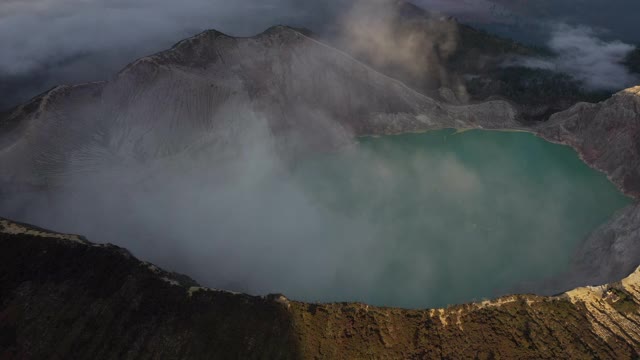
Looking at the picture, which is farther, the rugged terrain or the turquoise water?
the turquoise water

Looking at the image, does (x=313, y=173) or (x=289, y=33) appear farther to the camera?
(x=289, y=33)

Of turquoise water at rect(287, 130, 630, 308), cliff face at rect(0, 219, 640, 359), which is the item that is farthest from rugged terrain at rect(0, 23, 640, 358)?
turquoise water at rect(287, 130, 630, 308)

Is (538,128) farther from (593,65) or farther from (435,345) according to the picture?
(435,345)

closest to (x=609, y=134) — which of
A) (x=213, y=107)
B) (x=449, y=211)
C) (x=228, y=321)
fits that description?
(x=449, y=211)

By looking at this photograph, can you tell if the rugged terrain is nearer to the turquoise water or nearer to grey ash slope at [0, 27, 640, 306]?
grey ash slope at [0, 27, 640, 306]

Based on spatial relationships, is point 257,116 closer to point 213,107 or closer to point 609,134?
point 213,107

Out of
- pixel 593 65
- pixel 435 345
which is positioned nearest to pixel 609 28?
pixel 593 65
